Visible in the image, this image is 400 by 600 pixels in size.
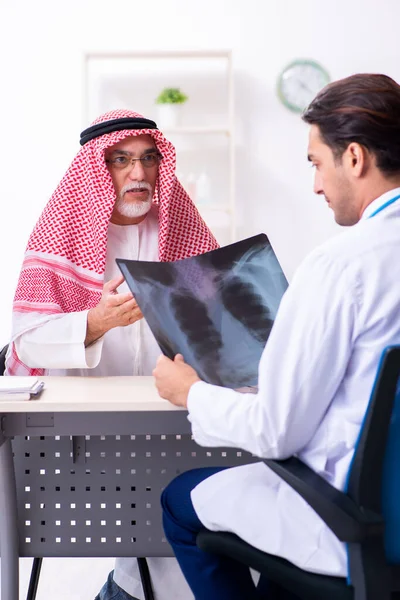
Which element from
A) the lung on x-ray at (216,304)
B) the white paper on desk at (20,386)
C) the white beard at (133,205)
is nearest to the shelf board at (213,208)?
the white beard at (133,205)

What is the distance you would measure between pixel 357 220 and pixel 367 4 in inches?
165

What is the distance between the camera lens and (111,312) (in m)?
2.07

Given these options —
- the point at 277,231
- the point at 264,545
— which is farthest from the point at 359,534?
the point at 277,231

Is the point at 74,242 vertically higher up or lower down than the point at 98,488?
higher up

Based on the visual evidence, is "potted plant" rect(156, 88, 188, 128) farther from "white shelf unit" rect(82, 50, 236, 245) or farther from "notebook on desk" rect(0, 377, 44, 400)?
"notebook on desk" rect(0, 377, 44, 400)

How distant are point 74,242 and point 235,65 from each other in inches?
124

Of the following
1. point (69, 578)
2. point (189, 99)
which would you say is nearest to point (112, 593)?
point (69, 578)

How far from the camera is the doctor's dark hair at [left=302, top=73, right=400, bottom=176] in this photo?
1.30m

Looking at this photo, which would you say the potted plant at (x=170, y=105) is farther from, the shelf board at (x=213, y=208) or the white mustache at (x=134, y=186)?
the white mustache at (x=134, y=186)

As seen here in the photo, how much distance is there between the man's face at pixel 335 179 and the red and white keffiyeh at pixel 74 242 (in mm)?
1056

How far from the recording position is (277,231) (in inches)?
205

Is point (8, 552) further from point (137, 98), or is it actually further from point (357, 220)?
point (137, 98)

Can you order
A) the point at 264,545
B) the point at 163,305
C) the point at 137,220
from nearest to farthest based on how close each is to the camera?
the point at 264,545
the point at 163,305
the point at 137,220

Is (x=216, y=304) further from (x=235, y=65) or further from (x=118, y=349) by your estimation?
(x=235, y=65)
